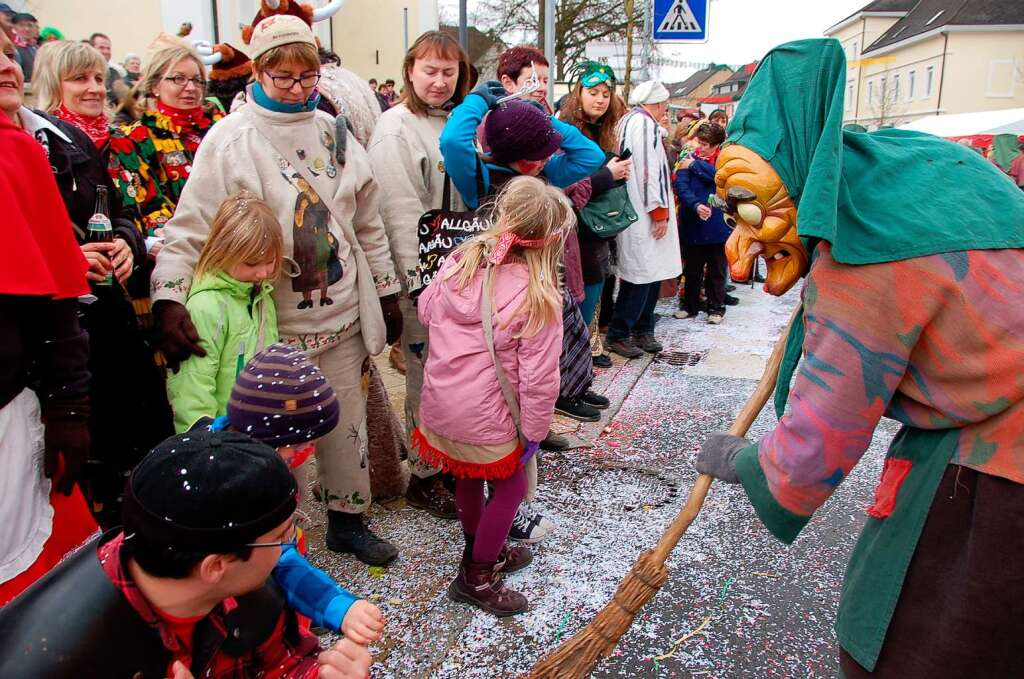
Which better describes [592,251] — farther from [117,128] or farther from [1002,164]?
[1002,164]

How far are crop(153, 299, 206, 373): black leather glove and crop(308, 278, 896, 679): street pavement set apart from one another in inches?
44.8

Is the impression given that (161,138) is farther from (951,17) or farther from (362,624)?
(951,17)

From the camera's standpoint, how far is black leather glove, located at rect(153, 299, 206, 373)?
2350 millimetres

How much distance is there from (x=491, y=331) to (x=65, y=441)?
1.34 metres

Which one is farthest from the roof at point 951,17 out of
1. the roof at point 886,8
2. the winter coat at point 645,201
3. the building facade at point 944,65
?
the winter coat at point 645,201

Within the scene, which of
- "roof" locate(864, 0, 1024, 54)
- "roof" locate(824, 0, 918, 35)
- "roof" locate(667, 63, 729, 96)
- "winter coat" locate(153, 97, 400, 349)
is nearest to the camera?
"winter coat" locate(153, 97, 400, 349)

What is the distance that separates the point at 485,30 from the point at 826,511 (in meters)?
24.8

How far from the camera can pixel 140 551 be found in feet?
4.33

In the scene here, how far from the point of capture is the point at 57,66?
3.21m

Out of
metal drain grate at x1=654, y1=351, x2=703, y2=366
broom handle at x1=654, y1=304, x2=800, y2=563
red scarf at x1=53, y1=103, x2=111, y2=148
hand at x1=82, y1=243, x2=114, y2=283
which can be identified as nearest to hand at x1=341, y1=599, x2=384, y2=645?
broom handle at x1=654, y1=304, x2=800, y2=563

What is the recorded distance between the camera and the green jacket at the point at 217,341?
238cm

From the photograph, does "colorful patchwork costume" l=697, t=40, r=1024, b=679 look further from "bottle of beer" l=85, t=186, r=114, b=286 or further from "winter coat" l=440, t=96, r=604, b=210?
"bottle of beer" l=85, t=186, r=114, b=286

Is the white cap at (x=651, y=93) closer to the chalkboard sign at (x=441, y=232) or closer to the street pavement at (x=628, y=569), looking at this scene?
the street pavement at (x=628, y=569)

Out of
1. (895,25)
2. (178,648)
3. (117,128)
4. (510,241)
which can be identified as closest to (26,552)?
(178,648)
